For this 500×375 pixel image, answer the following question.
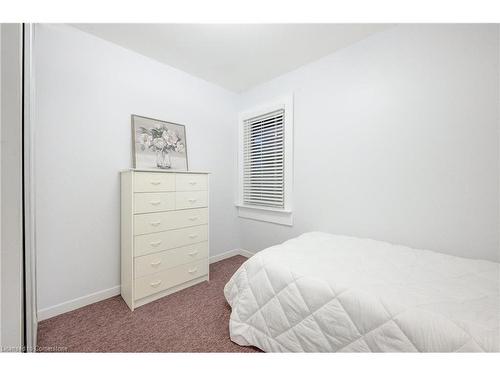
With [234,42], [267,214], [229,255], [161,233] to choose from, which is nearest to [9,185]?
[161,233]

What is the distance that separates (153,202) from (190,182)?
0.42 meters

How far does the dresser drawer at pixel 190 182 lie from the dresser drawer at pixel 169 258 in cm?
60

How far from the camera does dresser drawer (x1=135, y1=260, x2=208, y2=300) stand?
6.11 feet

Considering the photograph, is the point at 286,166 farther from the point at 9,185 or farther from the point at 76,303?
the point at 76,303

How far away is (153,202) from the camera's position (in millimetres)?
1923

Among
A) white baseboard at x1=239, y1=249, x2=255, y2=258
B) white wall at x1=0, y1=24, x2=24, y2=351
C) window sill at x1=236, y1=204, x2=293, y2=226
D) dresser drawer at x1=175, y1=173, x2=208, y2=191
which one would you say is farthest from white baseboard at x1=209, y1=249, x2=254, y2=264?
white wall at x1=0, y1=24, x2=24, y2=351

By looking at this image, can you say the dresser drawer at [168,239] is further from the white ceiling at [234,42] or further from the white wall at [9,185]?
the white ceiling at [234,42]

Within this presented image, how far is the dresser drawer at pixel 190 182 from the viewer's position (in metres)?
2.10

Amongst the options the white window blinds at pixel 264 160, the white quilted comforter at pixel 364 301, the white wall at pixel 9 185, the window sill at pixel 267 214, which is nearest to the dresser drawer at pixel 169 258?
the white quilted comforter at pixel 364 301

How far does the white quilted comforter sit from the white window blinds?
1133 mm

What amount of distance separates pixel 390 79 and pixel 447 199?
3.55 ft

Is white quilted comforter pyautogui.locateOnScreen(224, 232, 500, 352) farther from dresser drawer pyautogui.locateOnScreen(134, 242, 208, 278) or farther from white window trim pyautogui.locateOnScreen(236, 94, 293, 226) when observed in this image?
white window trim pyautogui.locateOnScreen(236, 94, 293, 226)

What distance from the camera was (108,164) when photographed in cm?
200
